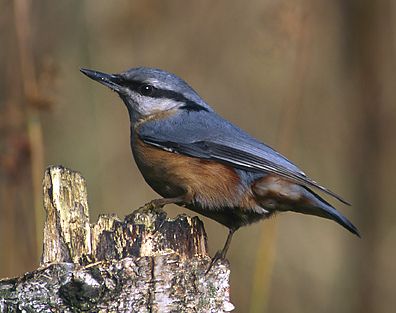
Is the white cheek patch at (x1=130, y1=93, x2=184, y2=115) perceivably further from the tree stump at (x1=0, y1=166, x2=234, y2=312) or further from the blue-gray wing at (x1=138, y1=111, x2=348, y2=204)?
the tree stump at (x1=0, y1=166, x2=234, y2=312)

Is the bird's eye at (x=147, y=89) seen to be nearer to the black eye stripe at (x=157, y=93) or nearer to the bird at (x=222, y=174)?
the black eye stripe at (x=157, y=93)

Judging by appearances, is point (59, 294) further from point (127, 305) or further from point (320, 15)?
point (320, 15)

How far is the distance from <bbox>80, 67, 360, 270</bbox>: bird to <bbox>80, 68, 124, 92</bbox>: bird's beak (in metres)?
0.30

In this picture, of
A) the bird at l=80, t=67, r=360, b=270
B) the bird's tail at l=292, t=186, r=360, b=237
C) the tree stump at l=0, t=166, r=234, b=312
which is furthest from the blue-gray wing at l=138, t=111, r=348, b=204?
the tree stump at l=0, t=166, r=234, b=312

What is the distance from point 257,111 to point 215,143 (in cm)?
376

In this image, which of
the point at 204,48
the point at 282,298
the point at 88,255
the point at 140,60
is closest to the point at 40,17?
the point at 140,60

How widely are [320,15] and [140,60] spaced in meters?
1.99

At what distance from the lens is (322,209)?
393 centimetres

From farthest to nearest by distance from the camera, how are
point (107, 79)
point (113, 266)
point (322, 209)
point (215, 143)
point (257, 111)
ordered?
point (257, 111) → point (107, 79) → point (215, 143) → point (322, 209) → point (113, 266)

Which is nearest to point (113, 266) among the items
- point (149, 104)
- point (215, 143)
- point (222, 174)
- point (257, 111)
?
point (222, 174)

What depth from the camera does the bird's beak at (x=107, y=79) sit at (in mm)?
4395

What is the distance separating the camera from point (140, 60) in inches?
258

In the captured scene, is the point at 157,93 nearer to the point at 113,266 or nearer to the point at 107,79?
the point at 107,79

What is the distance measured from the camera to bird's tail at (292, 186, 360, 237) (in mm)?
3840
